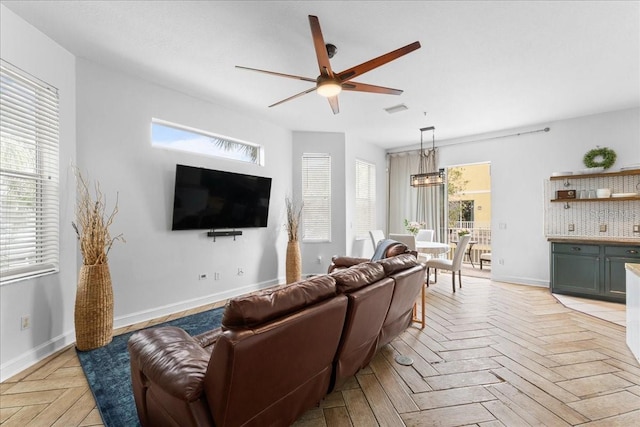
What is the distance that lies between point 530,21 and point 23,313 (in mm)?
4946

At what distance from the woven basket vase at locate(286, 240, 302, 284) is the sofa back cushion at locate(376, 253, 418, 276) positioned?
2722 mm

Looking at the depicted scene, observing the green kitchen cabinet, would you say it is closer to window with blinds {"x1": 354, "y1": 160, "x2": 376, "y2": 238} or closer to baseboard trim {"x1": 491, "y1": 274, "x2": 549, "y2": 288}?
baseboard trim {"x1": 491, "y1": 274, "x2": 549, "y2": 288}

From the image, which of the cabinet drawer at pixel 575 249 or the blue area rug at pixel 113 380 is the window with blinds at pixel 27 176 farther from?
the cabinet drawer at pixel 575 249

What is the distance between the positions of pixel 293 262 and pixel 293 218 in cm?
81

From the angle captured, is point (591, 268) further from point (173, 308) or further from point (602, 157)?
point (173, 308)

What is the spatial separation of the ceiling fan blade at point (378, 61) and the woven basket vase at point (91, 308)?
2894 millimetres

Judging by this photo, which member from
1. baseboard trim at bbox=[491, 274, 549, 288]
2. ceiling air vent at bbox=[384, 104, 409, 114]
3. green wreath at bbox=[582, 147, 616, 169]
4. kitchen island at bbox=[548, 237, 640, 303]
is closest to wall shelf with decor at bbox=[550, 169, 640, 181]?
green wreath at bbox=[582, 147, 616, 169]

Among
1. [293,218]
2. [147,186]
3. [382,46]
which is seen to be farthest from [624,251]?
[147,186]

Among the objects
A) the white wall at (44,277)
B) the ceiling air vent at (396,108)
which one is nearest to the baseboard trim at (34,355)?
the white wall at (44,277)

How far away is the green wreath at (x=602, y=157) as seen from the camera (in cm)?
462

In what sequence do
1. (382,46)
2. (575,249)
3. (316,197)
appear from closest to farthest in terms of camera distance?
(382,46)
(575,249)
(316,197)

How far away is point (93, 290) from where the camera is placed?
2781 millimetres

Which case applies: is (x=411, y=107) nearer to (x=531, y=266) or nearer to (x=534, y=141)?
(x=534, y=141)

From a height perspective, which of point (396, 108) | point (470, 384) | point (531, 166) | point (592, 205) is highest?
point (396, 108)
